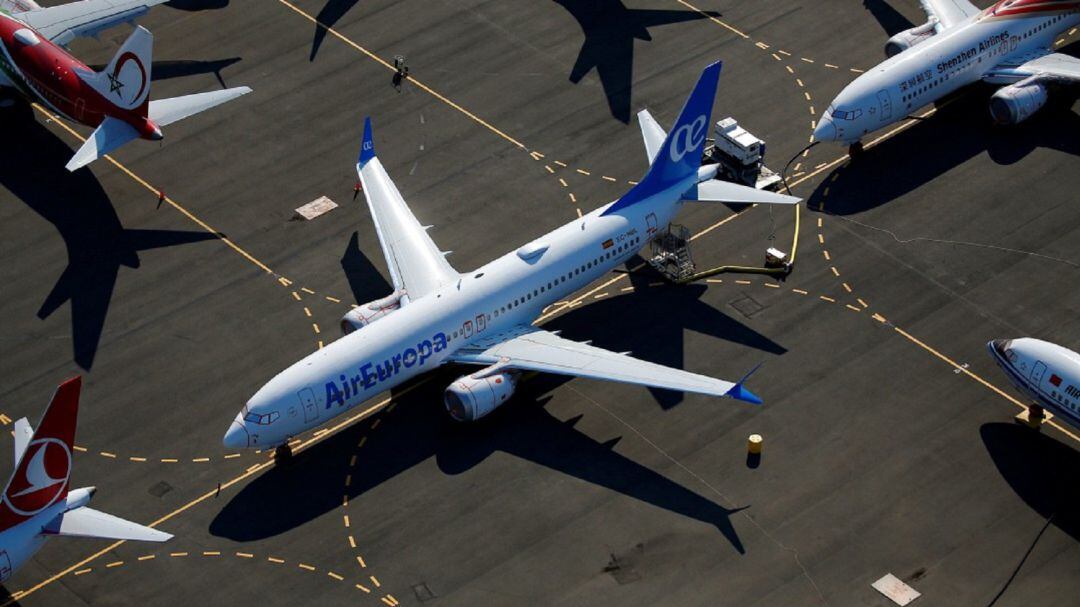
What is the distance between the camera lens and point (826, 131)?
100938 mm

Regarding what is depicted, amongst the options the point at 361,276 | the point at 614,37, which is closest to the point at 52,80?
the point at 361,276

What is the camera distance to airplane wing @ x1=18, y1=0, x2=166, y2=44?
112 m

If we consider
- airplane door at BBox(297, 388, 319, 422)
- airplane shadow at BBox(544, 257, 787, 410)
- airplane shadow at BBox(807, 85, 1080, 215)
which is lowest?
airplane shadow at BBox(544, 257, 787, 410)

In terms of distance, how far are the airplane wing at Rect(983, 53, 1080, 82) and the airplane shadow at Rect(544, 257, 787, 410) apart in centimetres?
2894

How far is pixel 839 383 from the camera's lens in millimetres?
86688

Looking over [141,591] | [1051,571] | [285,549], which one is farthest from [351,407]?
[1051,571]

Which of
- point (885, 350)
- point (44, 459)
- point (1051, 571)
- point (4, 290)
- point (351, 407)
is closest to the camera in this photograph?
point (44, 459)

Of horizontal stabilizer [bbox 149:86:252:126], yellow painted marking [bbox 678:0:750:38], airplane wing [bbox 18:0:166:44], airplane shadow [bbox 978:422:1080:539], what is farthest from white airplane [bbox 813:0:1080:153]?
airplane wing [bbox 18:0:166:44]

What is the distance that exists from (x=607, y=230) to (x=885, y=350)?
687 inches

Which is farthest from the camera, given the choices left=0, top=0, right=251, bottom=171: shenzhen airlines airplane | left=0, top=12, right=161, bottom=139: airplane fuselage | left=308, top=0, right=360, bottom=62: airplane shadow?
left=308, top=0, right=360, bottom=62: airplane shadow

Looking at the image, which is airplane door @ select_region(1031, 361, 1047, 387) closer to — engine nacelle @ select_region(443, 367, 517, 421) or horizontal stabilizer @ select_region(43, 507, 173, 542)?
engine nacelle @ select_region(443, 367, 517, 421)

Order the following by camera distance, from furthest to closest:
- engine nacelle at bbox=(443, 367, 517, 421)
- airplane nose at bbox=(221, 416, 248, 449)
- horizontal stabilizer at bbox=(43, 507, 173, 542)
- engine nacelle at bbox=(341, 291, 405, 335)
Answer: engine nacelle at bbox=(341, 291, 405, 335) → engine nacelle at bbox=(443, 367, 517, 421) → airplane nose at bbox=(221, 416, 248, 449) → horizontal stabilizer at bbox=(43, 507, 173, 542)

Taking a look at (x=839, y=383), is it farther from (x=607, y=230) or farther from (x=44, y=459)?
(x=44, y=459)

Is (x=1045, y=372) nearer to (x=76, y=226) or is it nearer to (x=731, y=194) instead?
(x=731, y=194)
